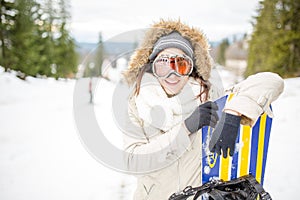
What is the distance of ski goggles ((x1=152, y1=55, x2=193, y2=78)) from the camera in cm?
71

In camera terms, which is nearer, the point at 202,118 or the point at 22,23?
the point at 202,118

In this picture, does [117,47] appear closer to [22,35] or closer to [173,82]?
[173,82]

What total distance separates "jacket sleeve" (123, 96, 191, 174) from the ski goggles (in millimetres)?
145

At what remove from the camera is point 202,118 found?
61cm

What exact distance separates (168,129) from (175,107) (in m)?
0.07

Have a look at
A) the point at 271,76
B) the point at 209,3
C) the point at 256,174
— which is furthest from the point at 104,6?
the point at 256,174

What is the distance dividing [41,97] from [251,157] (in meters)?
2.11

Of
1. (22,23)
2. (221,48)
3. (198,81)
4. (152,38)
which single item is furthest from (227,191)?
(22,23)

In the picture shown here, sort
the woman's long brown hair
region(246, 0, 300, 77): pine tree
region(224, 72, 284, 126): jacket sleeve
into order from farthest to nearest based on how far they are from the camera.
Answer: region(246, 0, 300, 77): pine tree, the woman's long brown hair, region(224, 72, 284, 126): jacket sleeve

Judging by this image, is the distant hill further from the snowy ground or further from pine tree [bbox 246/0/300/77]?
pine tree [bbox 246/0/300/77]

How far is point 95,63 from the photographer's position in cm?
82

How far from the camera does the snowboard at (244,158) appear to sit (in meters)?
0.80

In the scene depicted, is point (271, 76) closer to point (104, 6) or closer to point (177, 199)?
point (177, 199)

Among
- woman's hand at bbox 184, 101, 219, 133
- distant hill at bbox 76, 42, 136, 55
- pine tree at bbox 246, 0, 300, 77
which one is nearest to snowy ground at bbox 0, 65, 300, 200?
distant hill at bbox 76, 42, 136, 55
